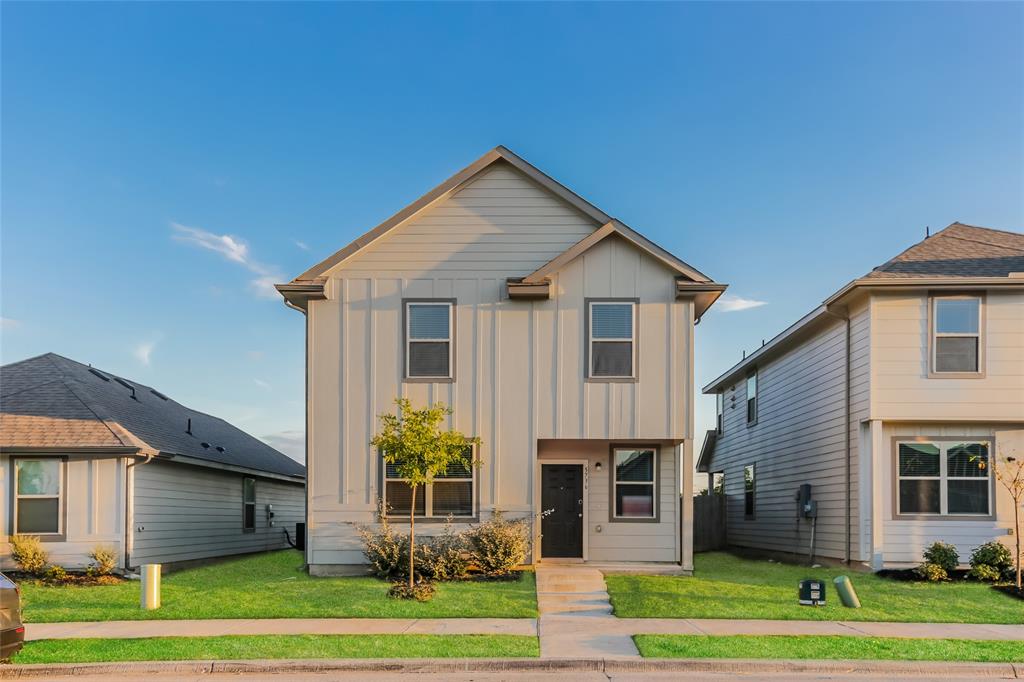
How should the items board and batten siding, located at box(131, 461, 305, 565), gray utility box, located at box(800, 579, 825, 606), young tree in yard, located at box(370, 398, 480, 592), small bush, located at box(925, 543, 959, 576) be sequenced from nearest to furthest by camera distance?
gray utility box, located at box(800, 579, 825, 606), young tree in yard, located at box(370, 398, 480, 592), small bush, located at box(925, 543, 959, 576), board and batten siding, located at box(131, 461, 305, 565)

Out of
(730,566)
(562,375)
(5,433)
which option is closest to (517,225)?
(562,375)

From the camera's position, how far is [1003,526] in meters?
17.2

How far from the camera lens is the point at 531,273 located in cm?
1753

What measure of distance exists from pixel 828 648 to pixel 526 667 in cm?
366

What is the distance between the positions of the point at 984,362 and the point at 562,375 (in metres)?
7.97

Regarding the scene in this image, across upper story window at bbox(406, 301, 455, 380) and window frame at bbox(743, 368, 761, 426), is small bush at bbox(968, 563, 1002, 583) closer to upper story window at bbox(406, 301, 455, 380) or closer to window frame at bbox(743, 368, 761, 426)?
window frame at bbox(743, 368, 761, 426)

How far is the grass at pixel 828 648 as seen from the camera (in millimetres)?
10547

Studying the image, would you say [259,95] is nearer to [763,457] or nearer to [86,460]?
[86,460]

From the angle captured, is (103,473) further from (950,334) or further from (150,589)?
(950,334)

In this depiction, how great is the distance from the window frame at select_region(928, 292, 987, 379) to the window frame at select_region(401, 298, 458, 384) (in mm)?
9059

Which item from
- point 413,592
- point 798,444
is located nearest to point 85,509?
point 413,592

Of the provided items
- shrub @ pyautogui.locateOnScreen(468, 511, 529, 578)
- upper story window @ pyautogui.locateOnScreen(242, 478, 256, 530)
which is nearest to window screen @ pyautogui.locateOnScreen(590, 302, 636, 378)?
shrub @ pyautogui.locateOnScreen(468, 511, 529, 578)

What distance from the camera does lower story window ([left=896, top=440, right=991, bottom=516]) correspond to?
57.1 ft

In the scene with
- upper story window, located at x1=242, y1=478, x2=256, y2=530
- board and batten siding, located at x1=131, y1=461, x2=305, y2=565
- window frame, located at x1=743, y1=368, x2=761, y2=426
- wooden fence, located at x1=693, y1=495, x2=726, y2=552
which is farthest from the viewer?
window frame, located at x1=743, y1=368, x2=761, y2=426
